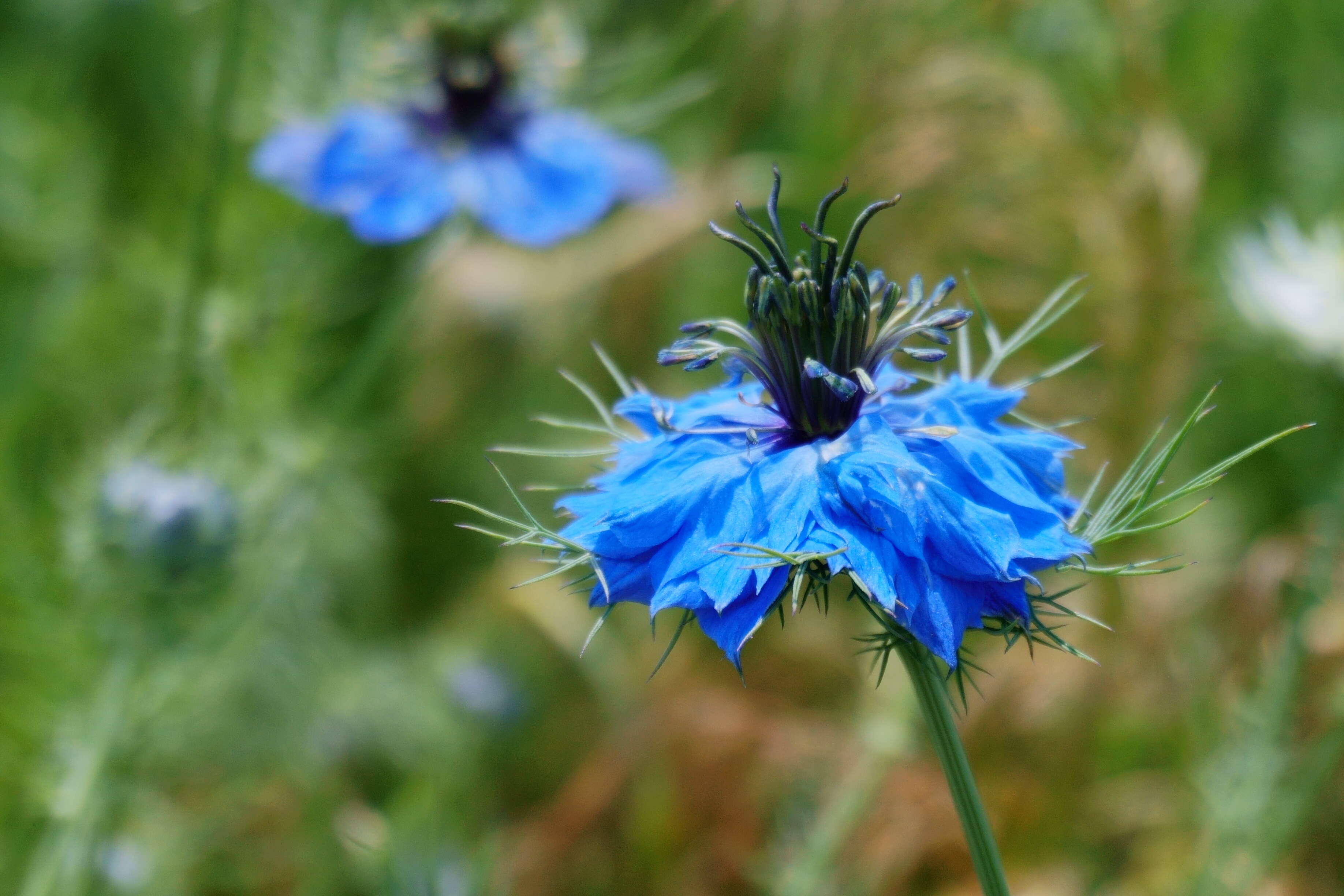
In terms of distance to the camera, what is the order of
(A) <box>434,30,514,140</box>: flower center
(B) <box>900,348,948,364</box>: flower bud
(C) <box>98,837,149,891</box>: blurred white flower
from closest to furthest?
(B) <box>900,348,948,364</box>: flower bud < (C) <box>98,837,149,891</box>: blurred white flower < (A) <box>434,30,514,140</box>: flower center

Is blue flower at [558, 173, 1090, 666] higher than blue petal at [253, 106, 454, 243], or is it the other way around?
blue petal at [253, 106, 454, 243]

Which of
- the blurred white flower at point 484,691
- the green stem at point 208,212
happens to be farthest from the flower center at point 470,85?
the blurred white flower at point 484,691

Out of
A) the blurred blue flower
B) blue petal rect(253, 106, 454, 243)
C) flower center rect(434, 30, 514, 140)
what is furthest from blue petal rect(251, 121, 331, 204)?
the blurred blue flower

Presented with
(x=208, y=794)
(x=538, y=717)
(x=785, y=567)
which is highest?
(x=538, y=717)

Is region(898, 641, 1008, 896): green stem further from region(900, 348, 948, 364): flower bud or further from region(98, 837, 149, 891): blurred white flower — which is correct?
region(98, 837, 149, 891): blurred white flower

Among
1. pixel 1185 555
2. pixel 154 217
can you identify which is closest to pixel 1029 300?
pixel 1185 555

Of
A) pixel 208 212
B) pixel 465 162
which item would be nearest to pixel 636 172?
pixel 465 162

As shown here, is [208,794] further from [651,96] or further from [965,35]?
[965,35]
